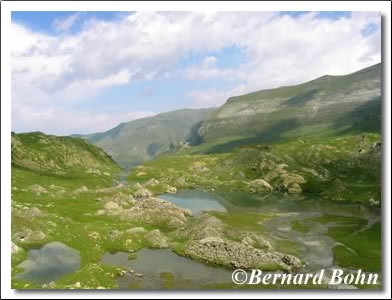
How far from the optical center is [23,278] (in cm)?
5172

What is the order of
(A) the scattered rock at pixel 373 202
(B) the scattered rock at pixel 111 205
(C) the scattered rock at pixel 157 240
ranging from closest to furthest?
1. (C) the scattered rock at pixel 157 240
2. (B) the scattered rock at pixel 111 205
3. (A) the scattered rock at pixel 373 202

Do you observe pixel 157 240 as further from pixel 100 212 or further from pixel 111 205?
pixel 111 205

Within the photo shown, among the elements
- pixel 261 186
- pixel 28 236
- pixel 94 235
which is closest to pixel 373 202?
pixel 261 186

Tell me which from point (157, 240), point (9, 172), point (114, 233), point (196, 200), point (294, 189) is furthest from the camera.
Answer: point (294, 189)

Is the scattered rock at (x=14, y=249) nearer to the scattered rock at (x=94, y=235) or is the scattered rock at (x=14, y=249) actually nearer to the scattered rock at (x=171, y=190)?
the scattered rock at (x=94, y=235)

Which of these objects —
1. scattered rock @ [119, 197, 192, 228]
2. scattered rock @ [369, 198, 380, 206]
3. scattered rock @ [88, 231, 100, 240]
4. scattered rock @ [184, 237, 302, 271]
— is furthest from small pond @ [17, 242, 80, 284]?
scattered rock @ [369, 198, 380, 206]

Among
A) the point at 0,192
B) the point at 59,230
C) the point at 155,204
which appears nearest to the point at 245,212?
the point at 155,204

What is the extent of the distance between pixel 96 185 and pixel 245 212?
73.8 metres

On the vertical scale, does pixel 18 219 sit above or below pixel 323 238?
above

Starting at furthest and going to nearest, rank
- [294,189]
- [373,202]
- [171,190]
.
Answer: [171,190] → [294,189] → [373,202]

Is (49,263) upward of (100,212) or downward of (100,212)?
downward

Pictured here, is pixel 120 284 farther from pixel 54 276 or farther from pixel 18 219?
pixel 18 219

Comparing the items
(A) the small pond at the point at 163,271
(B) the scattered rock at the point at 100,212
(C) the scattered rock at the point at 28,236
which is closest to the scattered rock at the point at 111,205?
(B) the scattered rock at the point at 100,212

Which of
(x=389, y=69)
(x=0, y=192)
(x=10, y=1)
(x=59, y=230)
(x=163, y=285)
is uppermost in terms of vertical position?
(x=10, y=1)
